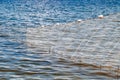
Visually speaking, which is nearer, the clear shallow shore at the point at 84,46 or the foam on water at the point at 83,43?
the clear shallow shore at the point at 84,46

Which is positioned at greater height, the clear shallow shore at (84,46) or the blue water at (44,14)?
the clear shallow shore at (84,46)

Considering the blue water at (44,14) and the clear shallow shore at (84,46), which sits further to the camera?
the blue water at (44,14)

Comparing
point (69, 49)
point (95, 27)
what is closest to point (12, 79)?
point (69, 49)

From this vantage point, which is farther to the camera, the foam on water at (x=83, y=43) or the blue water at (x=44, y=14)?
the blue water at (x=44, y=14)

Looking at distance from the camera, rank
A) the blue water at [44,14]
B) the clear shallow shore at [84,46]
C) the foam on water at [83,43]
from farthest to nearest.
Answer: the blue water at [44,14]
the foam on water at [83,43]
the clear shallow shore at [84,46]

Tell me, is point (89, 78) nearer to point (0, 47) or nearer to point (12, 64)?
point (12, 64)

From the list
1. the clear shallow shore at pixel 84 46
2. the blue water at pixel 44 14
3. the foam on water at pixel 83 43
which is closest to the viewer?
the clear shallow shore at pixel 84 46

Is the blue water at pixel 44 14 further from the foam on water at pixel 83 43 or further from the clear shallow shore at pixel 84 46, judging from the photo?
the clear shallow shore at pixel 84 46

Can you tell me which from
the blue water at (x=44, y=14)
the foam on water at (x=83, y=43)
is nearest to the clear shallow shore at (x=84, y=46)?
the foam on water at (x=83, y=43)

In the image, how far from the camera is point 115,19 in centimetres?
4219

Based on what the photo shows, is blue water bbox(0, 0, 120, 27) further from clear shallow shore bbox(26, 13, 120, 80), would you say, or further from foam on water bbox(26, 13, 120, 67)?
clear shallow shore bbox(26, 13, 120, 80)

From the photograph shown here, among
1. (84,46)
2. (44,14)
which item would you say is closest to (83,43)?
(84,46)

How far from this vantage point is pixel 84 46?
86.3 feet

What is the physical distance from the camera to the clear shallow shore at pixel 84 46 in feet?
67.1
